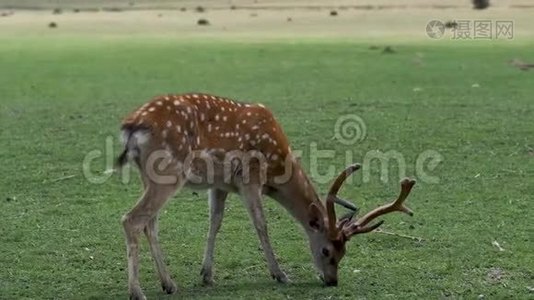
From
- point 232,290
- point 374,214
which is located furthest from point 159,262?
point 374,214

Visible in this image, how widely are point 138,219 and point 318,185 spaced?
14.3 ft

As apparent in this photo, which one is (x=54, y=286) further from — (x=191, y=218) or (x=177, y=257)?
(x=191, y=218)

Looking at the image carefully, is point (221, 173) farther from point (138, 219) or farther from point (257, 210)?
point (138, 219)

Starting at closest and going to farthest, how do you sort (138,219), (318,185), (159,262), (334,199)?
(138,219)
(159,262)
(334,199)
(318,185)

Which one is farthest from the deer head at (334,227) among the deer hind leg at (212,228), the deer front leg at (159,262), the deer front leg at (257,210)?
the deer front leg at (159,262)

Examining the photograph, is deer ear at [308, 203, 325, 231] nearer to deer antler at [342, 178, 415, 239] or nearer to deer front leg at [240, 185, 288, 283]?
deer antler at [342, 178, 415, 239]

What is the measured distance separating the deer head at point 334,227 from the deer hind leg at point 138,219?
1216 mm

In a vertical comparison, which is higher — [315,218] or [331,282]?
[315,218]

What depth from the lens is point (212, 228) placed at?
811cm

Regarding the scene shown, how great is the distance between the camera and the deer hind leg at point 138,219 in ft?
23.5

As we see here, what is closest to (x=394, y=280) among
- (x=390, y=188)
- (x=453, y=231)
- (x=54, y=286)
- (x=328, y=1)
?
(x=453, y=231)

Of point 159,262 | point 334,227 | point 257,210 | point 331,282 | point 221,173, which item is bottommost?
point 331,282

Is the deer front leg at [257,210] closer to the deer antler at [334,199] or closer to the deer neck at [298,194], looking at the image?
the deer neck at [298,194]

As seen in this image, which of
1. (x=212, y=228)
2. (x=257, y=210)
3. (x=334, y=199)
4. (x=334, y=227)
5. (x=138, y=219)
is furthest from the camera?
(x=212, y=228)
